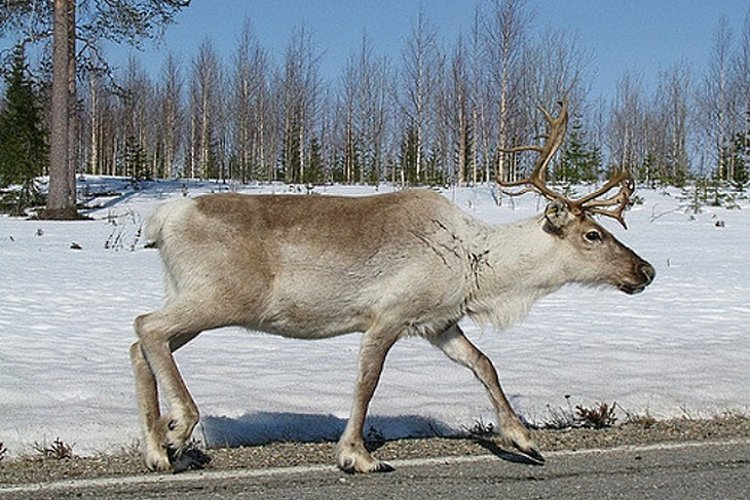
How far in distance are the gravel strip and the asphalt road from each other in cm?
18

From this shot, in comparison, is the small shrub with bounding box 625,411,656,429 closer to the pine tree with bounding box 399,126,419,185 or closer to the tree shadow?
the tree shadow

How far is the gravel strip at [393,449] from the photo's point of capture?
4910 mm

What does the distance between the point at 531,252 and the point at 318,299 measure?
144 centimetres

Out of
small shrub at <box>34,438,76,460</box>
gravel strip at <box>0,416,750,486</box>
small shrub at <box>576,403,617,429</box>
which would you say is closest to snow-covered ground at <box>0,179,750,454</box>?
small shrub at <box>34,438,76,460</box>

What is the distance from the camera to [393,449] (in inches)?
218

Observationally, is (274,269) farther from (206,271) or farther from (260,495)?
(260,495)

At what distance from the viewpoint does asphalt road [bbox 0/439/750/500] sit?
4484 mm

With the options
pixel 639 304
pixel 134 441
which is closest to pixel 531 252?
pixel 134 441

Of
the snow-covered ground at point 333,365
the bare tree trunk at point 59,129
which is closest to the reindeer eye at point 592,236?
the snow-covered ground at point 333,365

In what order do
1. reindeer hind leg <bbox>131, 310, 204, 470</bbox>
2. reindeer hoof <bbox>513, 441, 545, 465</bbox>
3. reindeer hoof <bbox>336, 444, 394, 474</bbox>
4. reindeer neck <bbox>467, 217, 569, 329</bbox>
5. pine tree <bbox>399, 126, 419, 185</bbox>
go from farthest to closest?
pine tree <bbox>399, 126, 419, 185</bbox>
reindeer neck <bbox>467, 217, 569, 329</bbox>
reindeer hoof <bbox>513, 441, 545, 465</bbox>
reindeer hoof <bbox>336, 444, 394, 474</bbox>
reindeer hind leg <bbox>131, 310, 204, 470</bbox>

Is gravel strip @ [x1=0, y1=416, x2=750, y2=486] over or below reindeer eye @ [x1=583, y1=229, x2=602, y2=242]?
below

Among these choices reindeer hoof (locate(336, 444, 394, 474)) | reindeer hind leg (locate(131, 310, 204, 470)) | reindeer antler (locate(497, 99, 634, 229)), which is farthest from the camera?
reindeer antler (locate(497, 99, 634, 229))

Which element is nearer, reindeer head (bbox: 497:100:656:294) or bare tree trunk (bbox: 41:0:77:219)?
reindeer head (bbox: 497:100:656:294)

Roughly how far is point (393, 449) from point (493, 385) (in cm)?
72
